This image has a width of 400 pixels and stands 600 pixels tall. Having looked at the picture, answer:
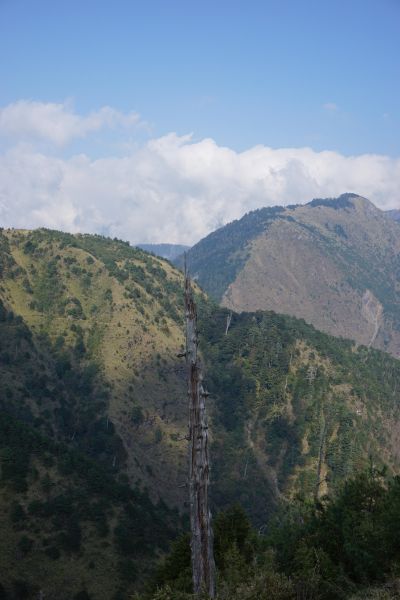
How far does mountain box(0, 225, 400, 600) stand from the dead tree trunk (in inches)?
2223

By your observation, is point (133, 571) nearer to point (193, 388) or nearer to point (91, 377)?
point (193, 388)

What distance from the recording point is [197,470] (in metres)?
20.0

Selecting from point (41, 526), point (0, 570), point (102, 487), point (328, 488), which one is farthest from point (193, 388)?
point (328, 488)

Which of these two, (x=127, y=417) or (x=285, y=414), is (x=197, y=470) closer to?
(x=127, y=417)

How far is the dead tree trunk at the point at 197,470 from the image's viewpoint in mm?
19891

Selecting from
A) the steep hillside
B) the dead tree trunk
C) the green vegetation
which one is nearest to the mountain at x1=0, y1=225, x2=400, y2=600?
the steep hillside

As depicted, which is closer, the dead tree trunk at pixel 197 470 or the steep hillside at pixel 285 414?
the dead tree trunk at pixel 197 470

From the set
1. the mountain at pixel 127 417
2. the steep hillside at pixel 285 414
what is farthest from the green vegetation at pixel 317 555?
the steep hillside at pixel 285 414

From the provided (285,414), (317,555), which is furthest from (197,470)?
(285,414)

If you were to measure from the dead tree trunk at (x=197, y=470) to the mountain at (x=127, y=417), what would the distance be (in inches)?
2223

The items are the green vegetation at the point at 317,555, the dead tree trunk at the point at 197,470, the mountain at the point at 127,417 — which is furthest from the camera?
the mountain at the point at 127,417

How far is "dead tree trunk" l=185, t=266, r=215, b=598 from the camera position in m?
19.9

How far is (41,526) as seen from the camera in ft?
246

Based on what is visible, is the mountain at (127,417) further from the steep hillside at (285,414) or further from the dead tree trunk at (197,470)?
the dead tree trunk at (197,470)
